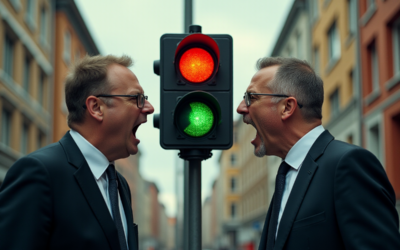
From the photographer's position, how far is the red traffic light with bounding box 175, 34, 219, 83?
11.2ft

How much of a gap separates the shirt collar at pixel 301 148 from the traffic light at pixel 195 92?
1.69 feet

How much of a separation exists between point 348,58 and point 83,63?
70.6ft

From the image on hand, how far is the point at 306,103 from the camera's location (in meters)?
3.73

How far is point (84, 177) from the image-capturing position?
3355 mm

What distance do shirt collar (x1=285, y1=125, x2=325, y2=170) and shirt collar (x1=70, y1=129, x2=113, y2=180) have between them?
127 centimetres

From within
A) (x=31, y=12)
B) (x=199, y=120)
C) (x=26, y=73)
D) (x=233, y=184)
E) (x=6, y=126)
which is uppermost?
(x=31, y=12)

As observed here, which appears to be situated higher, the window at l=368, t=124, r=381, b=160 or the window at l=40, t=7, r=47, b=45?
the window at l=40, t=7, r=47, b=45

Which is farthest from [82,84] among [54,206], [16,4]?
[16,4]

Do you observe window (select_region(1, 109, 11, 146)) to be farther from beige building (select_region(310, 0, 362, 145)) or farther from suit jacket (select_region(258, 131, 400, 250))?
suit jacket (select_region(258, 131, 400, 250))

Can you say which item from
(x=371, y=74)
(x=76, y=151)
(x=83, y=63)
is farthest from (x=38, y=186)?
(x=371, y=74)

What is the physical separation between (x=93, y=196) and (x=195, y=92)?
909 mm

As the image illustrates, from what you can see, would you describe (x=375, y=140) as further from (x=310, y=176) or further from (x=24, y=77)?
(x=310, y=176)

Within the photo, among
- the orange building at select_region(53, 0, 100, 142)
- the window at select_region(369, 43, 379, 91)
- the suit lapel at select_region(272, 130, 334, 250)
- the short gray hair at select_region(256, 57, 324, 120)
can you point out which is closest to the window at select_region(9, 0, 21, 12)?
the orange building at select_region(53, 0, 100, 142)

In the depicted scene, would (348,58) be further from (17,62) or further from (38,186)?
(38,186)
